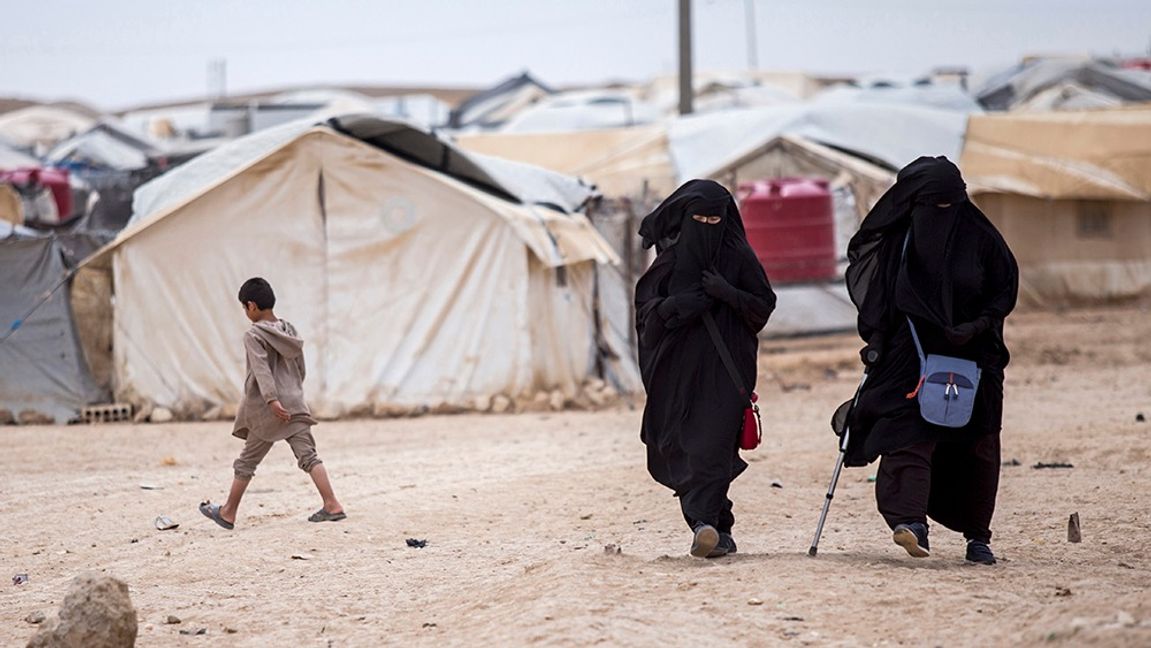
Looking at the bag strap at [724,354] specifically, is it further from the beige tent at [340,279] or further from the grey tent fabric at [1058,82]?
the grey tent fabric at [1058,82]

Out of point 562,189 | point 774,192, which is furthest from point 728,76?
point 562,189

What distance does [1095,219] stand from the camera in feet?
66.8

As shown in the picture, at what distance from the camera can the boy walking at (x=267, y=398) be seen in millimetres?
7207

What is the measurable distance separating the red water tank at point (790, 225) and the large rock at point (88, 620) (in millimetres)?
12729

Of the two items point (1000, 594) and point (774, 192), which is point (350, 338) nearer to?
point (774, 192)

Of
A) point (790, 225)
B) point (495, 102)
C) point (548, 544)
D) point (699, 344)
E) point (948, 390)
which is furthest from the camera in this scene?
point (495, 102)

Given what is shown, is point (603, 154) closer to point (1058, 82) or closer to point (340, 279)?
point (340, 279)

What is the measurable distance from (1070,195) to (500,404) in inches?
384

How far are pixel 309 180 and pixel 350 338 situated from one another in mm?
1334

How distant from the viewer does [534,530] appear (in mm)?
7355

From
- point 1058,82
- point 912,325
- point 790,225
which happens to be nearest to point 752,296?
point 912,325

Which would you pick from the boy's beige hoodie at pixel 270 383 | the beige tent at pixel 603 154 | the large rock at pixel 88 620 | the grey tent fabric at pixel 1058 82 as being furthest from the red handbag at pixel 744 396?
the grey tent fabric at pixel 1058 82

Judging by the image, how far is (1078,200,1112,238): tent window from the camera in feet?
66.7

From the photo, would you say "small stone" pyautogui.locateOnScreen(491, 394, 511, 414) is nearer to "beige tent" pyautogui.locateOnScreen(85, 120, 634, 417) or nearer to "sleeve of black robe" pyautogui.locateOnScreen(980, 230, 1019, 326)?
"beige tent" pyautogui.locateOnScreen(85, 120, 634, 417)
